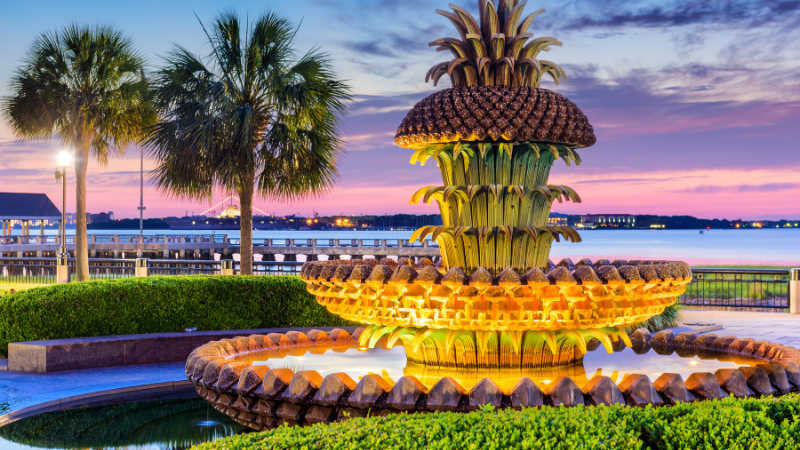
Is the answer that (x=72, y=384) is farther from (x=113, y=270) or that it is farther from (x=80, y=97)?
(x=113, y=270)

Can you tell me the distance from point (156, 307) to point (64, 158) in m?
13.3

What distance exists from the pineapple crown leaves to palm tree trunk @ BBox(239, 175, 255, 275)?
10.6 m

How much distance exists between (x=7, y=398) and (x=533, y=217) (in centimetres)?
628

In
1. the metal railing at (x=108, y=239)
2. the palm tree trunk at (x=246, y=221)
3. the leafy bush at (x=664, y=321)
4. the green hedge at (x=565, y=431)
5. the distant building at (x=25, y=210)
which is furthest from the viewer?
the distant building at (x=25, y=210)

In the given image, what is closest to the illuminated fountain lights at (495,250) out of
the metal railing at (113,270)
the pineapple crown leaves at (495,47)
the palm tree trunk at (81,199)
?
the pineapple crown leaves at (495,47)

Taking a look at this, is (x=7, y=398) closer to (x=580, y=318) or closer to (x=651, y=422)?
(x=580, y=318)

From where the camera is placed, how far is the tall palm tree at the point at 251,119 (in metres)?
14.7

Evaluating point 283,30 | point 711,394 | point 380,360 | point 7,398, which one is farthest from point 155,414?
point 283,30

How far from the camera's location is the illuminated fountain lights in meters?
4.29

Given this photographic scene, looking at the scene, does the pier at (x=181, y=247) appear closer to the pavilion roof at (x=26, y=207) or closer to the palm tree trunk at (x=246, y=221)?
the pavilion roof at (x=26, y=207)

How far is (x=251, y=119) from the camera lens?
14.5 metres

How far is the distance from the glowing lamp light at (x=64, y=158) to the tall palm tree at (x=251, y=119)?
298 inches

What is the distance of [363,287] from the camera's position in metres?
4.50

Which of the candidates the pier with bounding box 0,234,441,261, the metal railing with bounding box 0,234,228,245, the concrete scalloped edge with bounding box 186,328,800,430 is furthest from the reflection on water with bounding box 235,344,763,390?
the metal railing with bounding box 0,234,228,245
